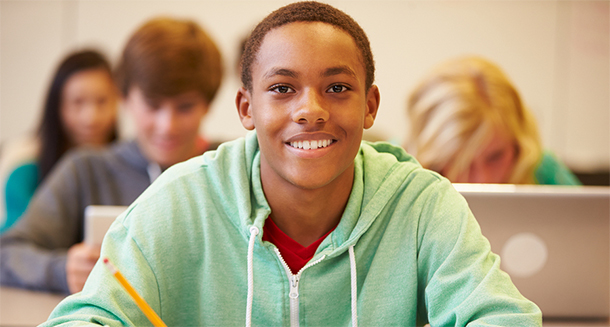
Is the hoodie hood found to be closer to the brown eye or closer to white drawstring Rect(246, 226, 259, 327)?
white drawstring Rect(246, 226, 259, 327)

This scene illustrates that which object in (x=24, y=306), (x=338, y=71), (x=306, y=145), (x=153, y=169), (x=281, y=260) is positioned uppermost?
(x=338, y=71)

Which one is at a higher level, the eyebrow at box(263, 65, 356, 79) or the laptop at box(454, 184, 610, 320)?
the eyebrow at box(263, 65, 356, 79)

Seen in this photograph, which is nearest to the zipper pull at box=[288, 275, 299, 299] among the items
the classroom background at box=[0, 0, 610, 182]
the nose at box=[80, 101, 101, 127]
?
the nose at box=[80, 101, 101, 127]

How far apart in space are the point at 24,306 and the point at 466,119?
4.66ft

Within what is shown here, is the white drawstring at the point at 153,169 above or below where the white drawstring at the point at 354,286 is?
below

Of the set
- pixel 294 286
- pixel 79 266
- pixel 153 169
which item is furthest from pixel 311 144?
pixel 153 169

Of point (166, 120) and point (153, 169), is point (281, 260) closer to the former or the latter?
point (166, 120)

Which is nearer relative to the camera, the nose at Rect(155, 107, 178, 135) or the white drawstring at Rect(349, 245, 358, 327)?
the white drawstring at Rect(349, 245, 358, 327)

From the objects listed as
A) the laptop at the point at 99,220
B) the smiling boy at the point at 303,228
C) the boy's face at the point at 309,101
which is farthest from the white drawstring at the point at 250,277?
the laptop at the point at 99,220

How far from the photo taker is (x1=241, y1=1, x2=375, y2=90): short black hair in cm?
92

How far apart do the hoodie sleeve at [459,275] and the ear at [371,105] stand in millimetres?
156

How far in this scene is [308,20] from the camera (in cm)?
91

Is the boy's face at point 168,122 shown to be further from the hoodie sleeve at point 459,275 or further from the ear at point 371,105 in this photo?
the hoodie sleeve at point 459,275

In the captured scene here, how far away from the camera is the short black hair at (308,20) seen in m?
0.92
